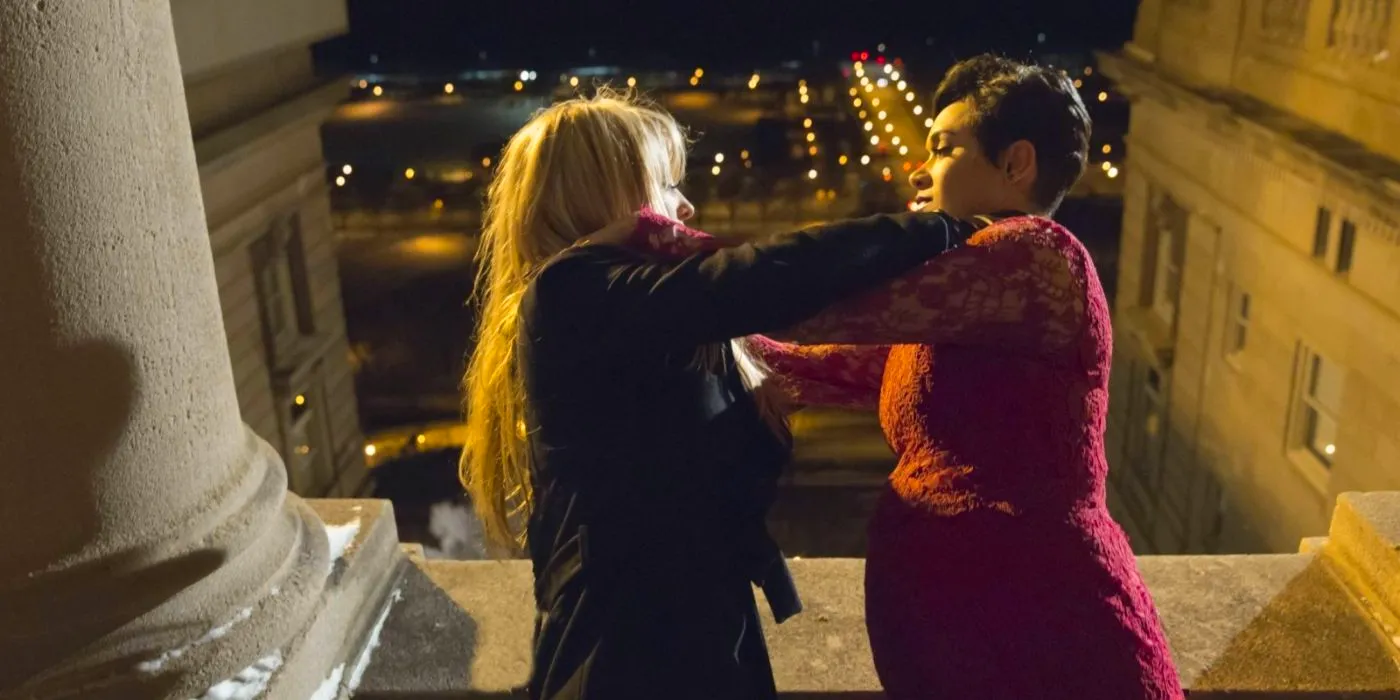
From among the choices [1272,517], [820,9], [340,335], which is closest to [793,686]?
[1272,517]

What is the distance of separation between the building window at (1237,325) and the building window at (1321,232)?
6.42 feet

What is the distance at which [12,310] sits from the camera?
6.88 feet

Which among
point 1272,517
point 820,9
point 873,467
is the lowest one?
point 873,467

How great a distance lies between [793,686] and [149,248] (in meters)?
1.85

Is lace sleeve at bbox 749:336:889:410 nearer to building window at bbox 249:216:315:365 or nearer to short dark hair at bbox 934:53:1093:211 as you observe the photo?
short dark hair at bbox 934:53:1093:211

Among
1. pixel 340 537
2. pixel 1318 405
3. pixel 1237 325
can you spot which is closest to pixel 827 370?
pixel 340 537

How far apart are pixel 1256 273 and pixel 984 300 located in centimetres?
1159

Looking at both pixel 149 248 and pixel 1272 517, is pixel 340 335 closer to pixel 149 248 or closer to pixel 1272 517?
pixel 1272 517

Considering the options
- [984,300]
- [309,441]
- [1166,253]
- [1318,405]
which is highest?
[984,300]

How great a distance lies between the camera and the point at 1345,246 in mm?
10133

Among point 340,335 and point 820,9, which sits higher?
point 820,9

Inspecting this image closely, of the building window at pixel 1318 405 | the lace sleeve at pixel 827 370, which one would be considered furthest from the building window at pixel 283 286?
the lace sleeve at pixel 827 370

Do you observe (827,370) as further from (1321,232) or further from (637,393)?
(1321,232)

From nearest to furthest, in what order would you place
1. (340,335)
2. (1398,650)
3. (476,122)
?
(1398,650), (340,335), (476,122)
